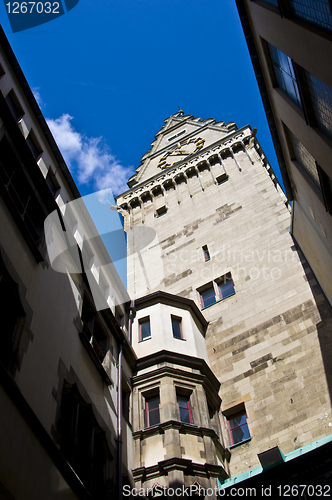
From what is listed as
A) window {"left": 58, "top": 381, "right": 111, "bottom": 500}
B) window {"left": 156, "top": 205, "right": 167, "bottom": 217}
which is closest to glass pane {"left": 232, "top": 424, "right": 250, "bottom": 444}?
window {"left": 58, "top": 381, "right": 111, "bottom": 500}

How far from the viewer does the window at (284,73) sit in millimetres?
13867

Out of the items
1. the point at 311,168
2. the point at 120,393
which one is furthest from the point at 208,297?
the point at 311,168

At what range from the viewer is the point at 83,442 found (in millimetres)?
12844

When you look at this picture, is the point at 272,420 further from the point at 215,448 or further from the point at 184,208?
the point at 184,208

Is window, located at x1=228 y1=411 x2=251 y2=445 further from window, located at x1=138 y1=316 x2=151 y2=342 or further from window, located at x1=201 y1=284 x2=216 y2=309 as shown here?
window, located at x1=201 y1=284 x2=216 y2=309

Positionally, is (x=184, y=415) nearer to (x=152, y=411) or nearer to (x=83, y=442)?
(x=152, y=411)

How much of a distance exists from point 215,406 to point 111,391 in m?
5.39

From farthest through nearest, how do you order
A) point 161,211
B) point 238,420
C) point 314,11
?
point 161,211 < point 238,420 < point 314,11

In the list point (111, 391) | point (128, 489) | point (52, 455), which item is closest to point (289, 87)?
point (111, 391)

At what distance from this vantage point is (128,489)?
1431 centimetres

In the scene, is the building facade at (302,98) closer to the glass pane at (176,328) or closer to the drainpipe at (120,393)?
the glass pane at (176,328)

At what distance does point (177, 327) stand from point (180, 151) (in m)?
28.1

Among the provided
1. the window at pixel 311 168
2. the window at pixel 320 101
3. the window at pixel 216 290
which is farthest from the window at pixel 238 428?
the window at pixel 320 101

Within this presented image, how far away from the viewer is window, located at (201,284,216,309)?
25.5m
